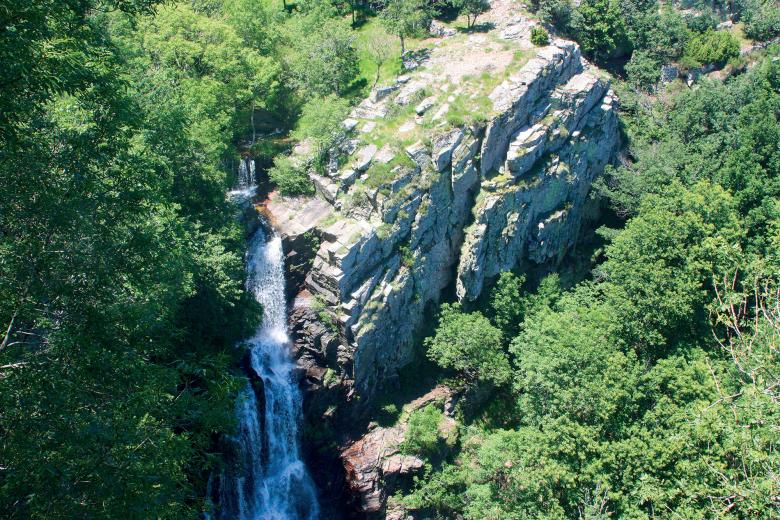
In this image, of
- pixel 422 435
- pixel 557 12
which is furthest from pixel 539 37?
pixel 422 435

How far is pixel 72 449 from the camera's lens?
467 inches

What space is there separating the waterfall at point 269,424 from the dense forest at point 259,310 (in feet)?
8.22

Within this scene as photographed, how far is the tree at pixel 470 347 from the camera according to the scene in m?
34.6

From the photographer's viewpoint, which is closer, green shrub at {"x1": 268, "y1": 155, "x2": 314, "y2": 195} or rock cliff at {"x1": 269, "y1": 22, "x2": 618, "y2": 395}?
rock cliff at {"x1": 269, "y1": 22, "x2": 618, "y2": 395}

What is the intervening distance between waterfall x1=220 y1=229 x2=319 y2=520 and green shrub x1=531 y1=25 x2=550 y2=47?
76.9 feet

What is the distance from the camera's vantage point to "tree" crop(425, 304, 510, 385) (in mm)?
34562

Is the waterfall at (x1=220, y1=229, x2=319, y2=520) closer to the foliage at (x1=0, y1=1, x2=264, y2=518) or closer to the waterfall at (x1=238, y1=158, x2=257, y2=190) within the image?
the waterfall at (x1=238, y1=158, x2=257, y2=190)

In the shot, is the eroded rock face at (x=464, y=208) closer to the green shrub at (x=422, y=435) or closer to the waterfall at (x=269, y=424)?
the waterfall at (x=269, y=424)

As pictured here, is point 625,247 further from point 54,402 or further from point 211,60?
point 54,402

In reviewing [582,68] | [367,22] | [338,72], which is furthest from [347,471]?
[367,22]

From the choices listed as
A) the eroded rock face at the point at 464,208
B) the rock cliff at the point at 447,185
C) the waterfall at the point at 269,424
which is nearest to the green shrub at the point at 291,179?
the rock cliff at the point at 447,185

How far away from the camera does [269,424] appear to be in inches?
1256

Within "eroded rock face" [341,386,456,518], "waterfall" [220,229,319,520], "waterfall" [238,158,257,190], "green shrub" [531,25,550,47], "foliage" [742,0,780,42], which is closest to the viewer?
"waterfall" [220,229,319,520]

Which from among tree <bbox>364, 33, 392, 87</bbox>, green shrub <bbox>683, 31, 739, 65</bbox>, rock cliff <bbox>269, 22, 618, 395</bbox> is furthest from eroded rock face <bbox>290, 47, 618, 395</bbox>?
green shrub <bbox>683, 31, 739, 65</bbox>
